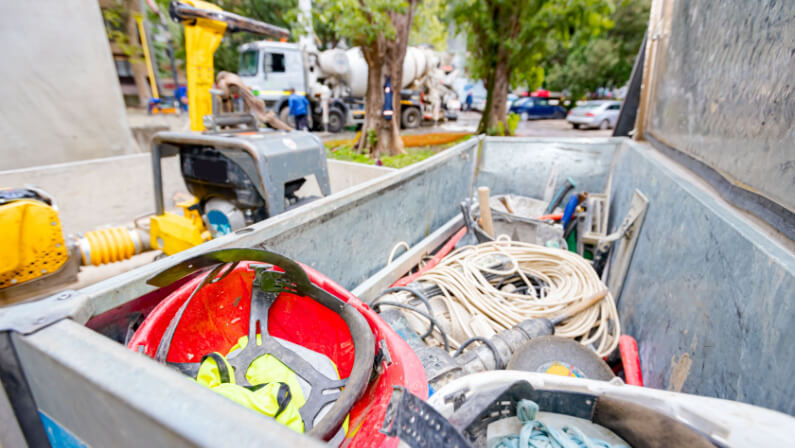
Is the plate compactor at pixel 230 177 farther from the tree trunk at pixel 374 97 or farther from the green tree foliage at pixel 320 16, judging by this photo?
the tree trunk at pixel 374 97

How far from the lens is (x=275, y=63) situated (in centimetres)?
1112

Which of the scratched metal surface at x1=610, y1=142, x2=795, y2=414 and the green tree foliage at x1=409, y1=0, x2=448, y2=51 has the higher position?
the green tree foliage at x1=409, y1=0, x2=448, y2=51

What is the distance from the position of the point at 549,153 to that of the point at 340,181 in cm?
271

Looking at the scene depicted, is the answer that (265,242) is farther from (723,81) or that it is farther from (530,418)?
(723,81)

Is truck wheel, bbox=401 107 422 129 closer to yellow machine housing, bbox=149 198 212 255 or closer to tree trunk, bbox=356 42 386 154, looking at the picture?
tree trunk, bbox=356 42 386 154

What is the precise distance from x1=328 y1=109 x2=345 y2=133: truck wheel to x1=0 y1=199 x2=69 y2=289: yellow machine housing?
1106 centimetres

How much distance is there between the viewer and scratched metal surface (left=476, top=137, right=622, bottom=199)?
4.20 meters

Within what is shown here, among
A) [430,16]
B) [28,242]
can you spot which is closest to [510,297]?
[28,242]

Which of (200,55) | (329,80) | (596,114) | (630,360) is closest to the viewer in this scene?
(630,360)

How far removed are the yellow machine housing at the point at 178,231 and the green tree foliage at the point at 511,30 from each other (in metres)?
8.45

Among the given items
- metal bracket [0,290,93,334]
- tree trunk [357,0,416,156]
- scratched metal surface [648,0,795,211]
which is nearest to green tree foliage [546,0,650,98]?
tree trunk [357,0,416,156]

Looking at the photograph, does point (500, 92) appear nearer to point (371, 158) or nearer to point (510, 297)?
point (371, 158)

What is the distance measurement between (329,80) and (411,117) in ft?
12.4

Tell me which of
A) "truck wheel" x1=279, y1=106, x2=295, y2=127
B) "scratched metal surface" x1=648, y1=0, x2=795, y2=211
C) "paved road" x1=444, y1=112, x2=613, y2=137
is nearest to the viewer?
"scratched metal surface" x1=648, y1=0, x2=795, y2=211
